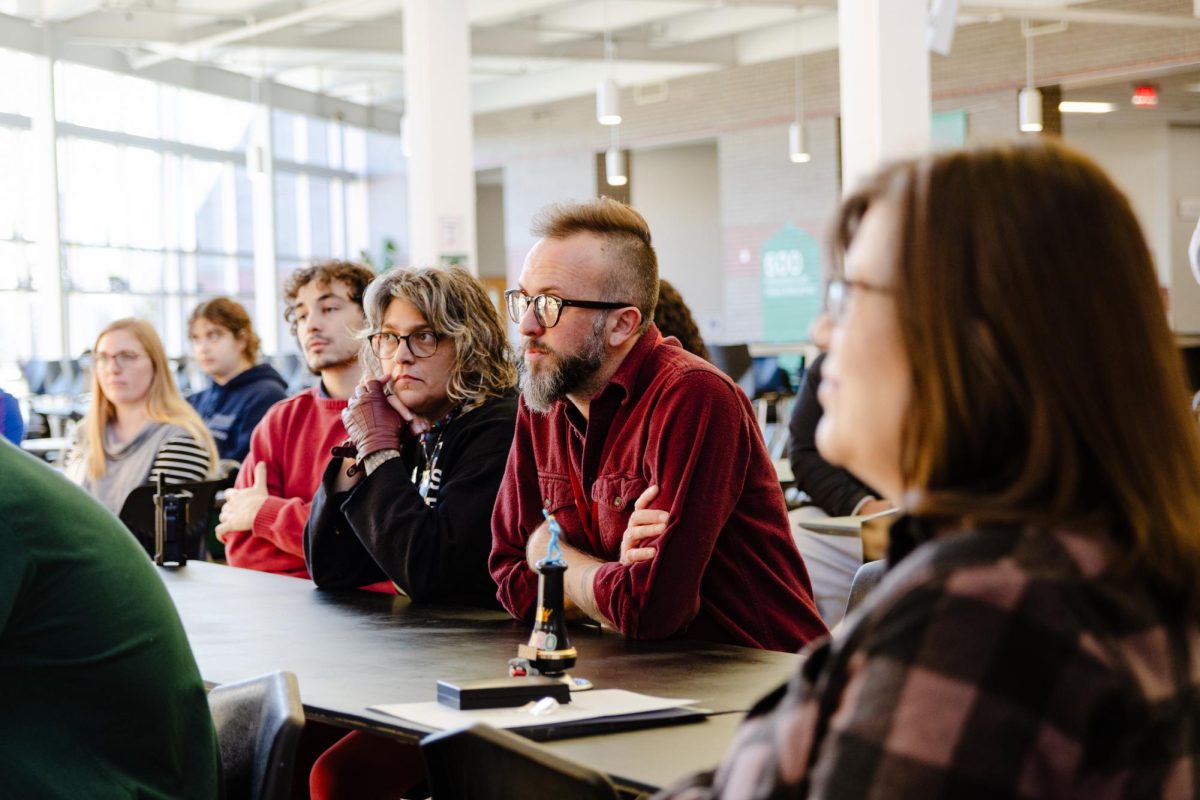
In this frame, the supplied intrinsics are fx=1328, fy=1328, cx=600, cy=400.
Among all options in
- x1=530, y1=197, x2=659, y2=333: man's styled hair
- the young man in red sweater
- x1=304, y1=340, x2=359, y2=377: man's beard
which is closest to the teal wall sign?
the young man in red sweater

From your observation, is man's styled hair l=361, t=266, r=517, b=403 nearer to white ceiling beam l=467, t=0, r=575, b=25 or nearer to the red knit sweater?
the red knit sweater

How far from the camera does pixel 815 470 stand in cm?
454

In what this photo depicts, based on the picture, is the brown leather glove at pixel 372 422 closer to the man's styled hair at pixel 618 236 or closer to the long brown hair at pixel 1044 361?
the man's styled hair at pixel 618 236

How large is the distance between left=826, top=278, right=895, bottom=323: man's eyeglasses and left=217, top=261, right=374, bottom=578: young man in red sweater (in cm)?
242

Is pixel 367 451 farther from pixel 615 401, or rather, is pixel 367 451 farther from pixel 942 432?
pixel 942 432

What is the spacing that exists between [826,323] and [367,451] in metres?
1.87

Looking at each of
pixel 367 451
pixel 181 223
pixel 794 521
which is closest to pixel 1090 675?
pixel 367 451

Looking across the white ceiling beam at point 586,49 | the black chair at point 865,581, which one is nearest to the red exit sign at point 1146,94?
the white ceiling beam at point 586,49

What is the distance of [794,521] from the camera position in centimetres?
421

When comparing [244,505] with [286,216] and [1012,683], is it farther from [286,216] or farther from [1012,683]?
[286,216]

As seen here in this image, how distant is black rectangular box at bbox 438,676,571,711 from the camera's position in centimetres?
165

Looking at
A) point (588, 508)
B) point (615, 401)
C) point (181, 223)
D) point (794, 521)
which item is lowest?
point (794, 521)

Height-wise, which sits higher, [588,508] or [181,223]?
[181,223]

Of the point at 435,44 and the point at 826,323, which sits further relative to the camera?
the point at 435,44
